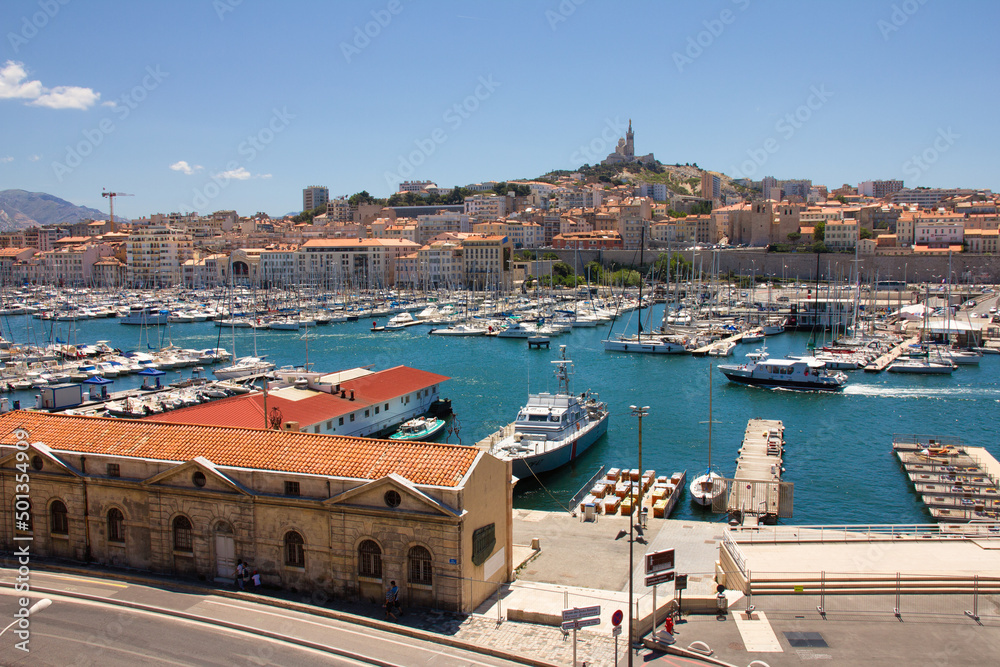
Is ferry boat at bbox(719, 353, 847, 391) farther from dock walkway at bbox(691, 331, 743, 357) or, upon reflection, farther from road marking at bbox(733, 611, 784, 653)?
road marking at bbox(733, 611, 784, 653)

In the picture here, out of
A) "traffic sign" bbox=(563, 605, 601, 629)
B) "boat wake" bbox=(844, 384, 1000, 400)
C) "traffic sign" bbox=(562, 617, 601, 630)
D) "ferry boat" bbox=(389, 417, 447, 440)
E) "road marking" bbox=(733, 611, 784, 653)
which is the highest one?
"traffic sign" bbox=(563, 605, 601, 629)

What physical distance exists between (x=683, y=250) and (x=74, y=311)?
74.6 m

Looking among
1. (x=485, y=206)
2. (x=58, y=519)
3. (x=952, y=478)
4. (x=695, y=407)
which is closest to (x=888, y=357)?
(x=695, y=407)

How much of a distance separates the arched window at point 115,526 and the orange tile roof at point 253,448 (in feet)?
3.13

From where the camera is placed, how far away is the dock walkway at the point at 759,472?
18.7 meters

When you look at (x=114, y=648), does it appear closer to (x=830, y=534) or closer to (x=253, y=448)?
(x=253, y=448)

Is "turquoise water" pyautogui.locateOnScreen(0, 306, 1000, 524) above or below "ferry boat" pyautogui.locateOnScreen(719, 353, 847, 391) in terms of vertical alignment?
below

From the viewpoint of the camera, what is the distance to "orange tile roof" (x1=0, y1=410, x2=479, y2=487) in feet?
37.1

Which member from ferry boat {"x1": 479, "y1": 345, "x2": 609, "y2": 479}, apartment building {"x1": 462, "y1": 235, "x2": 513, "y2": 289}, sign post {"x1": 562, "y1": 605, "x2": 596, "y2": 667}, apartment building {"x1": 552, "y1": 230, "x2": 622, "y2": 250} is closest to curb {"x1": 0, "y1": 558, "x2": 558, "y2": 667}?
sign post {"x1": 562, "y1": 605, "x2": 596, "y2": 667}

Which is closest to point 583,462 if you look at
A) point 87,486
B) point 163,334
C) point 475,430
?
point 475,430

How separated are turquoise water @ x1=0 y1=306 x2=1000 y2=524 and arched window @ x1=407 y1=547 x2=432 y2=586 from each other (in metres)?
9.98

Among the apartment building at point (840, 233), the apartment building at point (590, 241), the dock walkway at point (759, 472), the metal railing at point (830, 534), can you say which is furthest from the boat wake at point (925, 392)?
the apartment building at point (590, 241)

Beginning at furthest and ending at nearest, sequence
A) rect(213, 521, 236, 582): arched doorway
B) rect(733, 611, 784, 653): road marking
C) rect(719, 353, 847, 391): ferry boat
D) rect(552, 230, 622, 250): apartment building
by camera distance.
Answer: rect(552, 230, 622, 250): apartment building → rect(719, 353, 847, 391): ferry boat → rect(213, 521, 236, 582): arched doorway → rect(733, 611, 784, 653): road marking

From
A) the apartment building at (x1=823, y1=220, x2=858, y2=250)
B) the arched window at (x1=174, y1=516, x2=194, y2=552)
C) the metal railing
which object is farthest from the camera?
the apartment building at (x1=823, y1=220, x2=858, y2=250)
